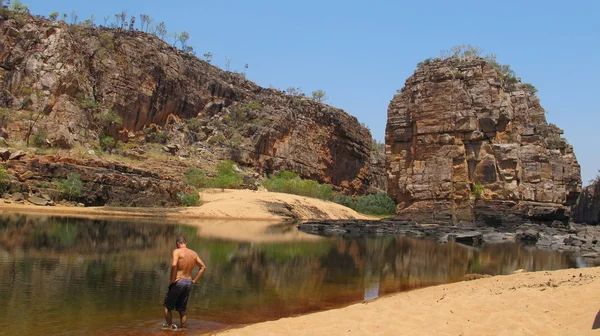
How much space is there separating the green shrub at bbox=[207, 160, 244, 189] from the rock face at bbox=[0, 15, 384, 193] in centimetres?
748

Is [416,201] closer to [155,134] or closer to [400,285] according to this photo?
[155,134]

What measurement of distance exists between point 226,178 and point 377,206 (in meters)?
20.2

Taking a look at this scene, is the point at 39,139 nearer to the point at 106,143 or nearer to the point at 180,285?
the point at 106,143

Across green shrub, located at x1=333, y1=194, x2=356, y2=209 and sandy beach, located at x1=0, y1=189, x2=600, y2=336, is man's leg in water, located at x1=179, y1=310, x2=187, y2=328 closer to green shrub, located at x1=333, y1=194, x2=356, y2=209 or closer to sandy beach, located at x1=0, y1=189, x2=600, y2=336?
sandy beach, located at x1=0, y1=189, x2=600, y2=336

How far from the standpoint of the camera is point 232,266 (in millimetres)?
14891

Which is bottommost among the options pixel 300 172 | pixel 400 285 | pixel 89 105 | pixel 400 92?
pixel 400 285

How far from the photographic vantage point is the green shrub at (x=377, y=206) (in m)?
61.8

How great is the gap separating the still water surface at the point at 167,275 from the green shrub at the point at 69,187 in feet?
43.3

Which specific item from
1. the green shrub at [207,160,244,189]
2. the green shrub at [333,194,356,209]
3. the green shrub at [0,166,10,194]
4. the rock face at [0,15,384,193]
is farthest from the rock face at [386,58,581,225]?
the green shrub at [0,166,10,194]

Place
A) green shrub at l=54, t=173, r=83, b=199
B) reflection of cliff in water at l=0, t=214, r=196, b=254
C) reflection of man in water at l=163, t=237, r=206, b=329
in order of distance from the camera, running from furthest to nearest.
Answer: green shrub at l=54, t=173, r=83, b=199 → reflection of cliff in water at l=0, t=214, r=196, b=254 → reflection of man in water at l=163, t=237, r=206, b=329

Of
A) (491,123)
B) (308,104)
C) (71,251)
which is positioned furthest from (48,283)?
(308,104)

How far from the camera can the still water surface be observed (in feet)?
27.2

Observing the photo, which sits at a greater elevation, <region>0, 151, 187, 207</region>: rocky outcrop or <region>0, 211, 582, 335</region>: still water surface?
<region>0, 151, 187, 207</region>: rocky outcrop

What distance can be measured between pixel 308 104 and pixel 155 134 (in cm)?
2858
